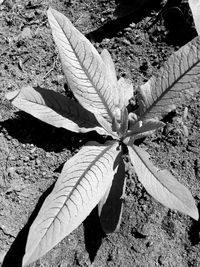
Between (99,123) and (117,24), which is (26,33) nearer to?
(117,24)

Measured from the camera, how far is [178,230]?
6.31 ft

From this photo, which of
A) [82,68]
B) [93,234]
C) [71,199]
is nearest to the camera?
[71,199]

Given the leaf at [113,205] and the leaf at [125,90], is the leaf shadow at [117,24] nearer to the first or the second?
the leaf at [125,90]

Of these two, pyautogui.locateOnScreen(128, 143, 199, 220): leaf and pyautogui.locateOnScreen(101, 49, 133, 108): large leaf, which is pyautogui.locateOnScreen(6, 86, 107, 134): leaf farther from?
pyautogui.locateOnScreen(128, 143, 199, 220): leaf

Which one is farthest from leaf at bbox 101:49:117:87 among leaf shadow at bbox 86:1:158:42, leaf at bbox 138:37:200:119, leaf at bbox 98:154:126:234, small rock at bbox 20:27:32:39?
small rock at bbox 20:27:32:39

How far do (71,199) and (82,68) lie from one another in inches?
22.6

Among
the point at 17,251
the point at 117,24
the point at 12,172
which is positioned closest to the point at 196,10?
the point at 117,24

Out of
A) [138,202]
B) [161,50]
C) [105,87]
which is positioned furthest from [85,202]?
[161,50]

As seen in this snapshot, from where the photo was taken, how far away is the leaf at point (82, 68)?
176 cm

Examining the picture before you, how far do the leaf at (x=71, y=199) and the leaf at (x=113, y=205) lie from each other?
0.08 m

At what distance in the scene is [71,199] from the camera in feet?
5.36

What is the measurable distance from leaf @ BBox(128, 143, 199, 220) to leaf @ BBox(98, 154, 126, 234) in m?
0.15

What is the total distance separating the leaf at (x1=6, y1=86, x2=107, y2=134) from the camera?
6.36ft

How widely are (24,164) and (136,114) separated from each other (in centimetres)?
61
